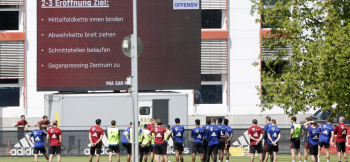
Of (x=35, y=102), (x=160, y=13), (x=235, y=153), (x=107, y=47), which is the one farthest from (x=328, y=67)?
(x=35, y=102)

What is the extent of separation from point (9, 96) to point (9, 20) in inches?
165

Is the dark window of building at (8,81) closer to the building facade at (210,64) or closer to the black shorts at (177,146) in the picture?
the building facade at (210,64)

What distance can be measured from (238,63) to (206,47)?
2.12 m

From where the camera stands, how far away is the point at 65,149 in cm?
2742

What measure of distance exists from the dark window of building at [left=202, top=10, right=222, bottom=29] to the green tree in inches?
287

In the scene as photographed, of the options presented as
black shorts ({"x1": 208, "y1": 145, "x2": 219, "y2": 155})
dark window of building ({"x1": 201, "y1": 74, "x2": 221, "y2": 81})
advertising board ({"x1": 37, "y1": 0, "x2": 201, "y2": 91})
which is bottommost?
black shorts ({"x1": 208, "y1": 145, "x2": 219, "y2": 155})

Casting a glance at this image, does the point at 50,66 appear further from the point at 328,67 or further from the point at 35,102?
the point at 328,67

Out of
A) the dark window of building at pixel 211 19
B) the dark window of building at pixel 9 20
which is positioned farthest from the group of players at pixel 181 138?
the dark window of building at pixel 211 19

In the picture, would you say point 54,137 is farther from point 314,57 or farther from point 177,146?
point 314,57

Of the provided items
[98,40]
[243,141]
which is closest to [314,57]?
[243,141]

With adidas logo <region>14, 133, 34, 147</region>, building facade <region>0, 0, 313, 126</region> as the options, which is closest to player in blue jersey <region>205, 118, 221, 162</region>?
adidas logo <region>14, 133, 34, 147</region>

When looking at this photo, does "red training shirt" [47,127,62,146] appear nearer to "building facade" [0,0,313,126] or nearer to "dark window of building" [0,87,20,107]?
"building facade" [0,0,313,126]

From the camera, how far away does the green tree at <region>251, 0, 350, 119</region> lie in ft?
87.8

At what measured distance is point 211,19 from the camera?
37.0 m
